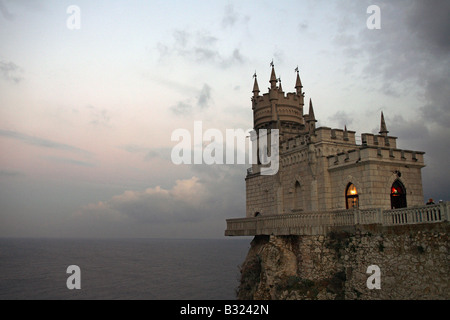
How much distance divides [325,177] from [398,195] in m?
5.33

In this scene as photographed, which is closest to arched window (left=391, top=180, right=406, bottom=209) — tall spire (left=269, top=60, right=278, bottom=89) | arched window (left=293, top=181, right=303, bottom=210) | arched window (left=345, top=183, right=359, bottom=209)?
arched window (left=345, top=183, right=359, bottom=209)

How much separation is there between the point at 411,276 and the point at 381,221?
3.50 m

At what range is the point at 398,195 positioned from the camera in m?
25.5

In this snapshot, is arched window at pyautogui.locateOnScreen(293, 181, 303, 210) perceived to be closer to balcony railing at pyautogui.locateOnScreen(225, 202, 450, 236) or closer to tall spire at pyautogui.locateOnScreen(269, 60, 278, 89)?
balcony railing at pyautogui.locateOnScreen(225, 202, 450, 236)

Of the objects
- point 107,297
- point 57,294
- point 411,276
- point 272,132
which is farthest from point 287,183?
point 57,294

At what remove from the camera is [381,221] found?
20.8 meters

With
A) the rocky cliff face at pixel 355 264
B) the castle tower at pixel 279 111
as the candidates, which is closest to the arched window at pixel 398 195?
the rocky cliff face at pixel 355 264

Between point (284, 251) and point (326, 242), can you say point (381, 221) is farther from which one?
point (284, 251)

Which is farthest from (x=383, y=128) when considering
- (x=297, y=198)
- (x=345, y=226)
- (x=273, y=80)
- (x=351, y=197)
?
(x=273, y=80)

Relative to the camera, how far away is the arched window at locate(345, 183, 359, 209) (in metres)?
25.7

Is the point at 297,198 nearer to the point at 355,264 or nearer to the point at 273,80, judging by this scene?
the point at 355,264

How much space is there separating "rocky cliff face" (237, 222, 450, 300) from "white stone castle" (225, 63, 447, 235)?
0.92m

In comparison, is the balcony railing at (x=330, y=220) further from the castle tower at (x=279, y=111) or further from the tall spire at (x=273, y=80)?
the tall spire at (x=273, y=80)

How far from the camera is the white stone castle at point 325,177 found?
24422mm
